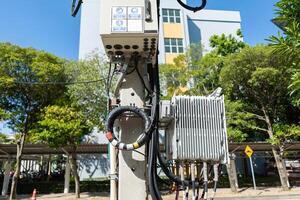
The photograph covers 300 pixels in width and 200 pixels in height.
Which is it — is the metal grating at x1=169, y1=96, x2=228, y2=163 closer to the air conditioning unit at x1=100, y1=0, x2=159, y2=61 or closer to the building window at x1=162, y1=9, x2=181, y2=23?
the air conditioning unit at x1=100, y1=0, x2=159, y2=61

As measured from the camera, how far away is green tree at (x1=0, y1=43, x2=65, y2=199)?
14039 mm

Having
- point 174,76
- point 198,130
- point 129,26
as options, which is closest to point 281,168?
point 174,76

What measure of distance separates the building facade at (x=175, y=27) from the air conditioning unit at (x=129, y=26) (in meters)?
18.0

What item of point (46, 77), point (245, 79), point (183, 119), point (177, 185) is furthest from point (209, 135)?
point (245, 79)

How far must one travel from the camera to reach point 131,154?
2.46 meters

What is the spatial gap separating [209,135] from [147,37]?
0.99m

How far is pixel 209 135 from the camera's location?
2.48 metres

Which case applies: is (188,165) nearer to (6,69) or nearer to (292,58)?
(292,58)

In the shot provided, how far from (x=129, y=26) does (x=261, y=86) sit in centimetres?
1529

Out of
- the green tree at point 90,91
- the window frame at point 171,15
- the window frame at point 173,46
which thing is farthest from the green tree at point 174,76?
the window frame at point 171,15

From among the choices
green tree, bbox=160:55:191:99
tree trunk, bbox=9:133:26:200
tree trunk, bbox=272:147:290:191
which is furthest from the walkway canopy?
green tree, bbox=160:55:191:99

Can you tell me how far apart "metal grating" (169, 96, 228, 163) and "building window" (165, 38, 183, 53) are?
21940 millimetres

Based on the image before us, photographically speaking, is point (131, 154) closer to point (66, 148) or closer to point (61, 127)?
point (61, 127)

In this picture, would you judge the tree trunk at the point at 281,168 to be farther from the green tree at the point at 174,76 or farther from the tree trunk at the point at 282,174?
the green tree at the point at 174,76
